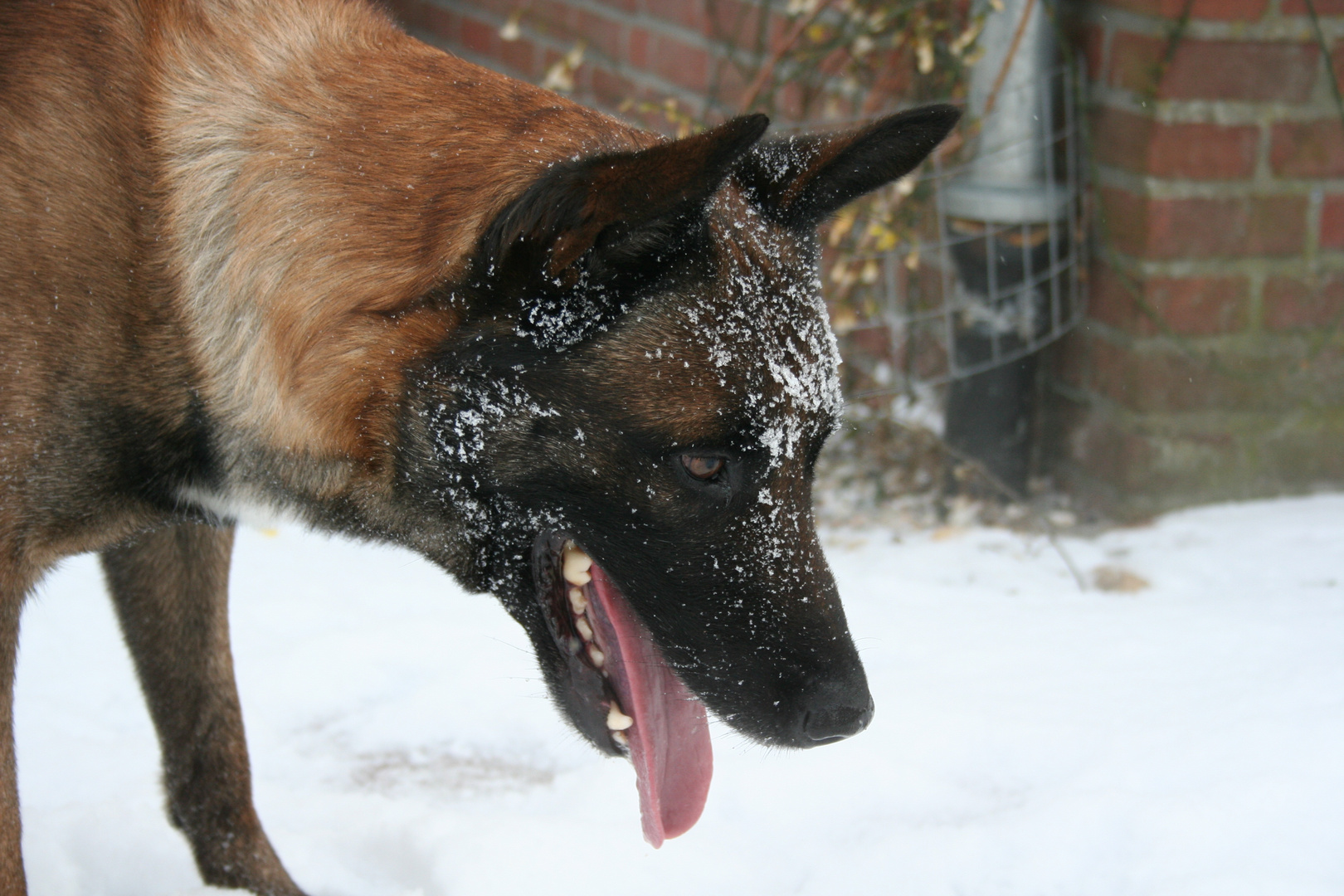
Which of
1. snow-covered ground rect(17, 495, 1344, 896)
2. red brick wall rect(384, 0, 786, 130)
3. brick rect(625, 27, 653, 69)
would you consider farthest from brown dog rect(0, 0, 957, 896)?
brick rect(625, 27, 653, 69)

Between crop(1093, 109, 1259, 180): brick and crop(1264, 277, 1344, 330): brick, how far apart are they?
35 centimetres

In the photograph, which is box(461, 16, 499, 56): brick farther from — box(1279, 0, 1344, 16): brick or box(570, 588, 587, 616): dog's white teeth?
box(570, 588, 587, 616): dog's white teeth

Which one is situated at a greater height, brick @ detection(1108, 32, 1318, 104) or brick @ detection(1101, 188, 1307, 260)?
brick @ detection(1108, 32, 1318, 104)

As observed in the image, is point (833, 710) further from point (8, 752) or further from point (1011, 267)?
point (1011, 267)

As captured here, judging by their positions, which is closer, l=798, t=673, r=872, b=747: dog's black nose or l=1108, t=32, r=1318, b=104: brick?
l=798, t=673, r=872, b=747: dog's black nose

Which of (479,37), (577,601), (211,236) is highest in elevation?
(211,236)

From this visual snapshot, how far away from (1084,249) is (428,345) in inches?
102

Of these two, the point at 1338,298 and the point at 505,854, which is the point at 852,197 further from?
the point at 1338,298

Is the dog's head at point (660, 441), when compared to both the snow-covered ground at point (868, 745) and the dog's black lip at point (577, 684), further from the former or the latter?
the snow-covered ground at point (868, 745)

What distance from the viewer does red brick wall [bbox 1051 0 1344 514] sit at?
3322 millimetres

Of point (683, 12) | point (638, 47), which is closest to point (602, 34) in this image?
point (638, 47)

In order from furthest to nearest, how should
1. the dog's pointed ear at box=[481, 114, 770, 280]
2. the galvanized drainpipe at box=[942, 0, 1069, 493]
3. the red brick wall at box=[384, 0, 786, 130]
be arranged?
the red brick wall at box=[384, 0, 786, 130] → the galvanized drainpipe at box=[942, 0, 1069, 493] → the dog's pointed ear at box=[481, 114, 770, 280]

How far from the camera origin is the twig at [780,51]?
3723 mm

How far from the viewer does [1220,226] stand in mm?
3461
